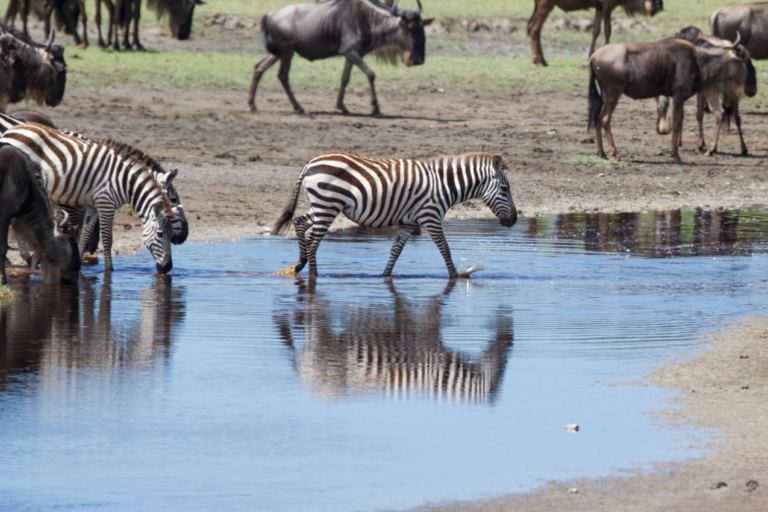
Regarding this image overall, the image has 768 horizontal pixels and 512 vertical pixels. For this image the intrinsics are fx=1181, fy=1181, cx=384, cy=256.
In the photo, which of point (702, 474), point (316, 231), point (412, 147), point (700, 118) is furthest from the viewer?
point (700, 118)

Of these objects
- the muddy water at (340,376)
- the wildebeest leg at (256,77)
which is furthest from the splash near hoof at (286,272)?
the wildebeest leg at (256,77)

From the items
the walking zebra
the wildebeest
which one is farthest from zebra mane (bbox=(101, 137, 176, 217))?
the wildebeest

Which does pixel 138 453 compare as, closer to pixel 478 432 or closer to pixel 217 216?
pixel 478 432

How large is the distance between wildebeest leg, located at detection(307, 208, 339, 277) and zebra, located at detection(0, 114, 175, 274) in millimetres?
1215

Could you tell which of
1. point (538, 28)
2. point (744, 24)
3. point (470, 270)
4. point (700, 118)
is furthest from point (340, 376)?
point (538, 28)

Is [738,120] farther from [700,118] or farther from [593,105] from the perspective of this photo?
[593,105]

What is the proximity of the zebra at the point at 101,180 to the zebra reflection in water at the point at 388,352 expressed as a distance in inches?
76.9

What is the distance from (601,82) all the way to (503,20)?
11.7m

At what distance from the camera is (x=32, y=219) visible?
953 cm

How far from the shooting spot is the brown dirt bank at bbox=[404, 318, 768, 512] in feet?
14.6

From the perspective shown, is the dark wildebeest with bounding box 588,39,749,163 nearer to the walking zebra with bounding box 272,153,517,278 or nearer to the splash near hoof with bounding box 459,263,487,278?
the walking zebra with bounding box 272,153,517,278

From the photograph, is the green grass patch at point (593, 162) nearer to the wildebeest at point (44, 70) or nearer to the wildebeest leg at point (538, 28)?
the wildebeest leg at point (538, 28)

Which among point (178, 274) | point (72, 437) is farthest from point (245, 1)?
point (72, 437)

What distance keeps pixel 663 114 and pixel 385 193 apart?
12.2m
